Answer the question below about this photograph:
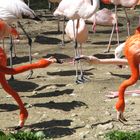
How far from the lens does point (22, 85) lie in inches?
243

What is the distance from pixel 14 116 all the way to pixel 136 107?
114 centimetres

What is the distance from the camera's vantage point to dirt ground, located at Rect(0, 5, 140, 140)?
463cm

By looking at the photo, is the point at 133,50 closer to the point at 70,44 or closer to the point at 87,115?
the point at 87,115

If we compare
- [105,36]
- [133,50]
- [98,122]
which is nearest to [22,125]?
[98,122]

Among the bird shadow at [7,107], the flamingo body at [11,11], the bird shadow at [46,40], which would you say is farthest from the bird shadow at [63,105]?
the bird shadow at [46,40]

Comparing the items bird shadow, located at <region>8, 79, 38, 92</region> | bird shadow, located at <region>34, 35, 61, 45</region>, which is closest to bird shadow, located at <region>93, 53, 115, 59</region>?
bird shadow, located at <region>34, 35, 61, 45</region>

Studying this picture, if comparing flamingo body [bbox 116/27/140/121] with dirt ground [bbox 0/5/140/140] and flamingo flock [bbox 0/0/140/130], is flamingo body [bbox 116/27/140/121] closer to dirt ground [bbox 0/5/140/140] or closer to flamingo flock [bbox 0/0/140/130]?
flamingo flock [bbox 0/0/140/130]

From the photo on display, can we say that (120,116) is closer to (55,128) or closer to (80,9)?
(55,128)

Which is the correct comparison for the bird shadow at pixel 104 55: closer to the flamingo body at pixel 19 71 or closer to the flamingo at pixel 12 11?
the flamingo at pixel 12 11

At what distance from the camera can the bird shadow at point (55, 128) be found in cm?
449

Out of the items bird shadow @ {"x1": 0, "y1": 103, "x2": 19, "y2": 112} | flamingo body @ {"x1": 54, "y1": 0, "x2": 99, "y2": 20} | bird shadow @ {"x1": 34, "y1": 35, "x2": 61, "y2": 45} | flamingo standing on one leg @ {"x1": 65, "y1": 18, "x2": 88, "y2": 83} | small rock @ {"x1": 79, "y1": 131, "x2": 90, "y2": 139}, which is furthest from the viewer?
bird shadow @ {"x1": 34, "y1": 35, "x2": 61, "y2": 45}

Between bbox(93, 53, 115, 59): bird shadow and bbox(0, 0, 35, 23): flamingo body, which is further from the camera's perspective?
bbox(93, 53, 115, 59): bird shadow

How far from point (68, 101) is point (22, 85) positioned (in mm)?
922

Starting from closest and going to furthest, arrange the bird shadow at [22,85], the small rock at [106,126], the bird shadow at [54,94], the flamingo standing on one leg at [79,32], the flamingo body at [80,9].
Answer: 1. the small rock at [106,126]
2. the bird shadow at [54,94]
3. the bird shadow at [22,85]
4. the flamingo body at [80,9]
5. the flamingo standing on one leg at [79,32]
